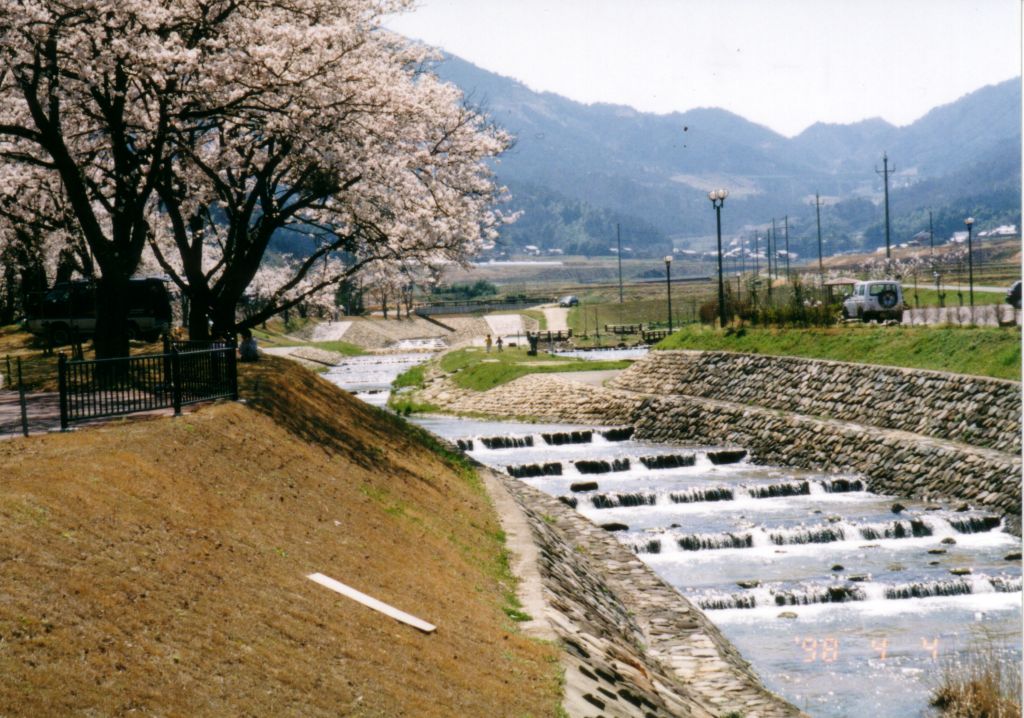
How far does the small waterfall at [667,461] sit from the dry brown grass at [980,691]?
22410mm

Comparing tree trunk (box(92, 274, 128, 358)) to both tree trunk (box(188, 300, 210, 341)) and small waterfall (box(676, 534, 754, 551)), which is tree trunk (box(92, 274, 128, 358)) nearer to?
tree trunk (box(188, 300, 210, 341))

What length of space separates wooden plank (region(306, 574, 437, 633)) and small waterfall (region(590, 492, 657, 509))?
67.6 feet

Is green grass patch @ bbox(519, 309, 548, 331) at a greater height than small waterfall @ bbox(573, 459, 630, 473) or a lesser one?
greater

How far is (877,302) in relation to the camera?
4912 cm

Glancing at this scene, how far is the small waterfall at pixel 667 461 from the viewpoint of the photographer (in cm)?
3981

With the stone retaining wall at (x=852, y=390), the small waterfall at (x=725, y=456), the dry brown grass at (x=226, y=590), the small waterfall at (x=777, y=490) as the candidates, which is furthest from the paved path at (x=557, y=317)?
the dry brown grass at (x=226, y=590)

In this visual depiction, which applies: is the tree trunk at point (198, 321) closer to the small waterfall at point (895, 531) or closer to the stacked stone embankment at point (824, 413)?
the small waterfall at point (895, 531)

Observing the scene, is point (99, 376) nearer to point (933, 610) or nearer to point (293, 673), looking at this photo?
point (293, 673)

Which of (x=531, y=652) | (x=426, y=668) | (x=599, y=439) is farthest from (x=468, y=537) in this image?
(x=599, y=439)

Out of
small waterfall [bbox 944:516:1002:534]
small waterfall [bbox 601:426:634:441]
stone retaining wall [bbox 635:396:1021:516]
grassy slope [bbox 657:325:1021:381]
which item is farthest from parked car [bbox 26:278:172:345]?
grassy slope [bbox 657:325:1021:381]

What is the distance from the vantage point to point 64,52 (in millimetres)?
22141

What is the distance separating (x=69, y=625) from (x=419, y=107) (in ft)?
66.8

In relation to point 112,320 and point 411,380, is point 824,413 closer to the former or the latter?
point 112,320

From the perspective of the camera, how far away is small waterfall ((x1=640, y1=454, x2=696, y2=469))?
3981 centimetres
